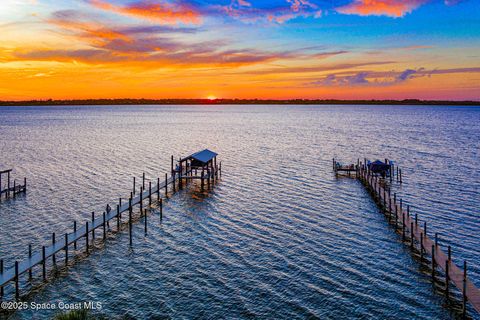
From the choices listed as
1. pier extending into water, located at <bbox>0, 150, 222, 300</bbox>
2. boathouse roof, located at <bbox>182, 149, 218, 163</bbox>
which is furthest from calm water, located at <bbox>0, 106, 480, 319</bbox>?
boathouse roof, located at <bbox>182, 149, 218, 163</bbox>

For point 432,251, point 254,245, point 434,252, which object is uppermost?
point 432,251

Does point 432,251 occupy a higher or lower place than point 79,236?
higher

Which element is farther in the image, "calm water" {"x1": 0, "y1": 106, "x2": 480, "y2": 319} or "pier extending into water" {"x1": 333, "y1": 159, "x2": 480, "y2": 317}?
"calm water" {"x1": 0, "y1": 106, "x2": 480, "y2": 319}

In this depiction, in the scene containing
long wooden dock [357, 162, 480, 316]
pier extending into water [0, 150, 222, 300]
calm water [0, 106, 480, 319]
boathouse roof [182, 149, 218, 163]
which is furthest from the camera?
boathouse roof [182, 149, 218, 163]

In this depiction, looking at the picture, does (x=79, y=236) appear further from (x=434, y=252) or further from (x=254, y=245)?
(x=434, y=252)

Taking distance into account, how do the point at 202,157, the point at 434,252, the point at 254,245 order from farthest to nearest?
1. the point at 202,157
2. the point at 254,245
3. the point at 434,252

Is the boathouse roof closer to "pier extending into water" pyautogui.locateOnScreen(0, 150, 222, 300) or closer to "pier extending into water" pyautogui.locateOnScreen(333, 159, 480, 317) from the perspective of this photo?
"pier extending into water" pyautogui.locateOnScreen(0, 150, 222, 300)

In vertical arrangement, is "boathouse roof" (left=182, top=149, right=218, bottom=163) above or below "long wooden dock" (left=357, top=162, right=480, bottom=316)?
above

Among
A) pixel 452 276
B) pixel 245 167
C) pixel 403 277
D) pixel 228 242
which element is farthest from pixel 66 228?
pixel 245 167

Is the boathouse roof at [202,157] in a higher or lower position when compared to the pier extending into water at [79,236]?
higher

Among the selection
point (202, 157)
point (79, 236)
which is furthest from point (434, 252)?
point (202, 157)

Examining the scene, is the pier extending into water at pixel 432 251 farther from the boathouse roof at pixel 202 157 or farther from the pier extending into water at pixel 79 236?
the pier extending into water at pixel 79 236

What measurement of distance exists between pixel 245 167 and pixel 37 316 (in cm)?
4678

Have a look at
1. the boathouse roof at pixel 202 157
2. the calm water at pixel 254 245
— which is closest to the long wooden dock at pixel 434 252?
the calm water at pixel 254 245
